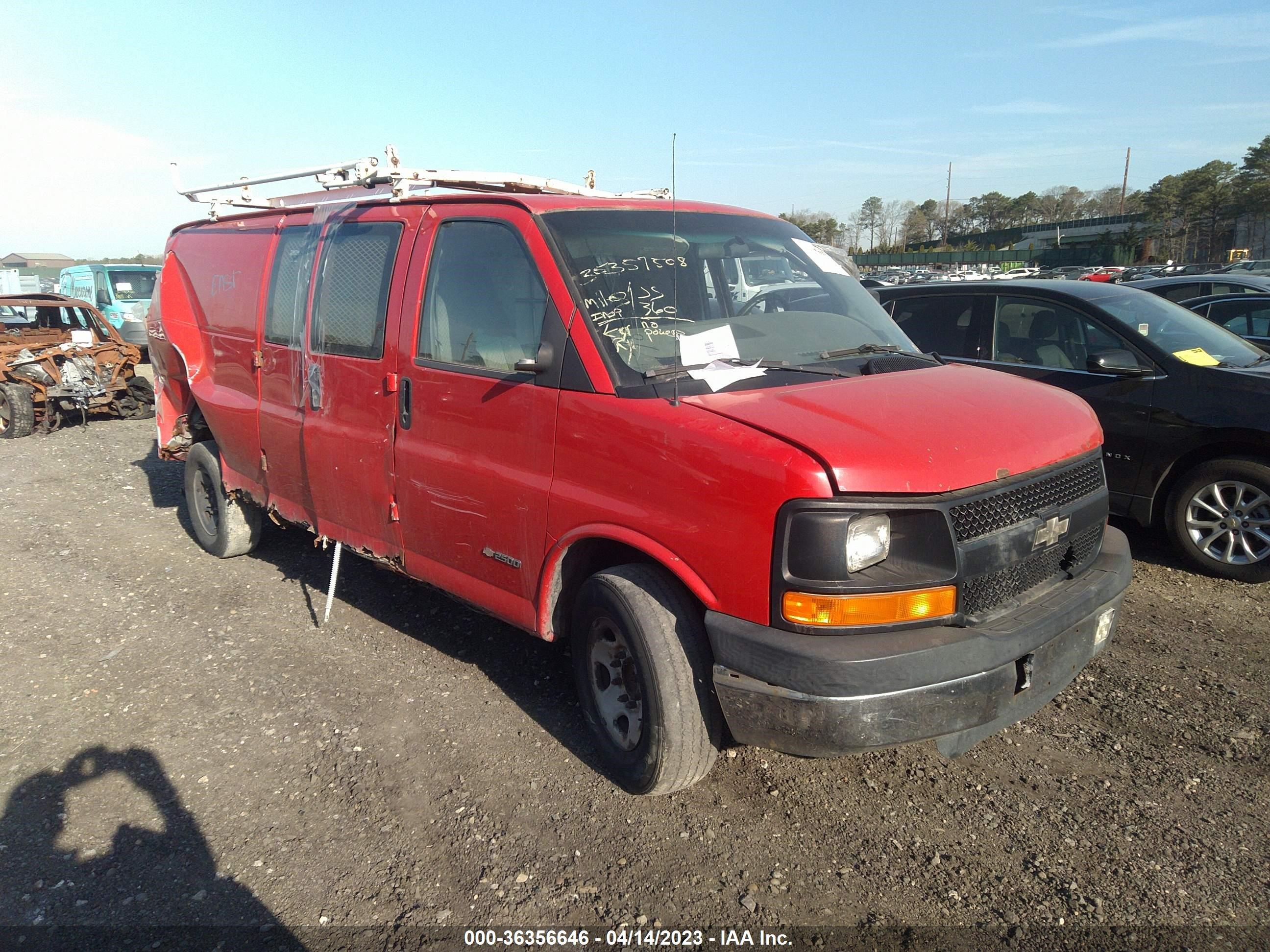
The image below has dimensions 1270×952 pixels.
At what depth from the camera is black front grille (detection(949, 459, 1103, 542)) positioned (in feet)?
8.64

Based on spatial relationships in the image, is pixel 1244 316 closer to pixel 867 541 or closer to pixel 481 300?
pixel 867 541

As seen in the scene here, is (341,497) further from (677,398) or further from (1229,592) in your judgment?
(1229,592)

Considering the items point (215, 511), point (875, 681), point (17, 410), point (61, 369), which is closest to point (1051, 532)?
point (875, 681)

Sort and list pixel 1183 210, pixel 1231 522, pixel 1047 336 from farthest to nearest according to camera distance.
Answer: pixel 1183 210
pixel 1047 336
pixel 1231 522

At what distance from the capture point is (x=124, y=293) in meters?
18.1

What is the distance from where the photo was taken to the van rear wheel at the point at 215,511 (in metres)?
5.82

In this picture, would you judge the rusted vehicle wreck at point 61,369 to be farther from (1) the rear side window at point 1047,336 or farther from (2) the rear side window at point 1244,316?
(2) the rear side window at point 1244,316

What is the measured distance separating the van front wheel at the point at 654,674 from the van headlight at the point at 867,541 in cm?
61

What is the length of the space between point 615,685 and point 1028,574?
59.3 inches

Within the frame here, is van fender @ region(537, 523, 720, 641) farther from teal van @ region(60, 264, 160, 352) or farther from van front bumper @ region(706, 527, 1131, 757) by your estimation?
teal van @ region(60, 264, 160, 352)

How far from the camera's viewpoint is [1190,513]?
5.22 meters

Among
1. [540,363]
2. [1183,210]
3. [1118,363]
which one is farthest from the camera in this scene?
[1183,210]

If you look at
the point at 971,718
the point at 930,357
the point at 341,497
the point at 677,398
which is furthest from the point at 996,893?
the point at 341,497

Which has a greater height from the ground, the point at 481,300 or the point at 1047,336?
the point at 481,300
